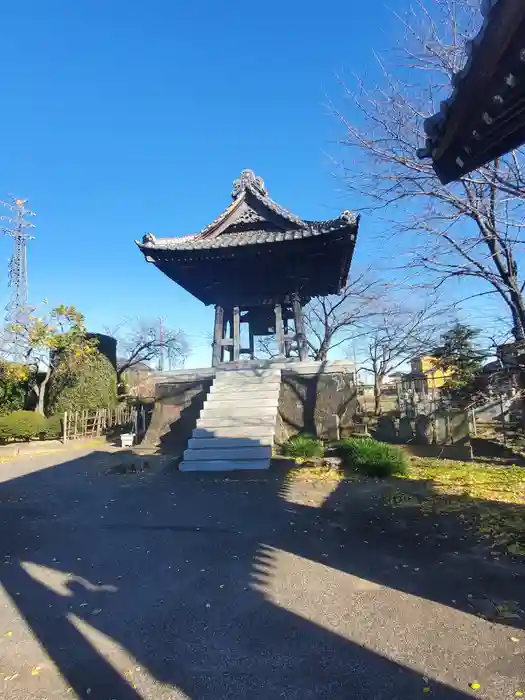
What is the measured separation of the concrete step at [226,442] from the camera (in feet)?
28.9

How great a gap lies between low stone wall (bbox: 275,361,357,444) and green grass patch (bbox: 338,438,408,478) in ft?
6.91

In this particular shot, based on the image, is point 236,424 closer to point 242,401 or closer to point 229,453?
point 242,401

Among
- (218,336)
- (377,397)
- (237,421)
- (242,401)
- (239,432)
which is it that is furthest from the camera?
(377,397)

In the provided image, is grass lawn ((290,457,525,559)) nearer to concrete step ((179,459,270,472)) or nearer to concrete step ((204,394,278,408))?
concrete step ((179,459,270,472))

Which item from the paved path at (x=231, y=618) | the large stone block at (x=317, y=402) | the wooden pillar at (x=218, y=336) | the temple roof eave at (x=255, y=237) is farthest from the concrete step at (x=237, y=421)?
the temple roof eave at (x=255, y=237)

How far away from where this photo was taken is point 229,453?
8594mm

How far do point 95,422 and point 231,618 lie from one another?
15457 millimetres

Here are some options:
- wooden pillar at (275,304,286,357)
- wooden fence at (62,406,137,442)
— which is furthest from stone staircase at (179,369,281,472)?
wooden fence at (62,406,137,442)

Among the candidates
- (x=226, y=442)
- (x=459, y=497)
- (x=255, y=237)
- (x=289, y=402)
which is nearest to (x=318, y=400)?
(x=289, y=402)

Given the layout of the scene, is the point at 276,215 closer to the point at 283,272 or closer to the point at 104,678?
the point at 283,272

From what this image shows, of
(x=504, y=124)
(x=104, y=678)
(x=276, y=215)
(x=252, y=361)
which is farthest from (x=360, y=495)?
(x=276, y=215)

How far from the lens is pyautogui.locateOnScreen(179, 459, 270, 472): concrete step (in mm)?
8133

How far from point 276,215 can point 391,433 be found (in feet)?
25.6

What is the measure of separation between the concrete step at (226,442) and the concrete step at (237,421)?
0.45m
